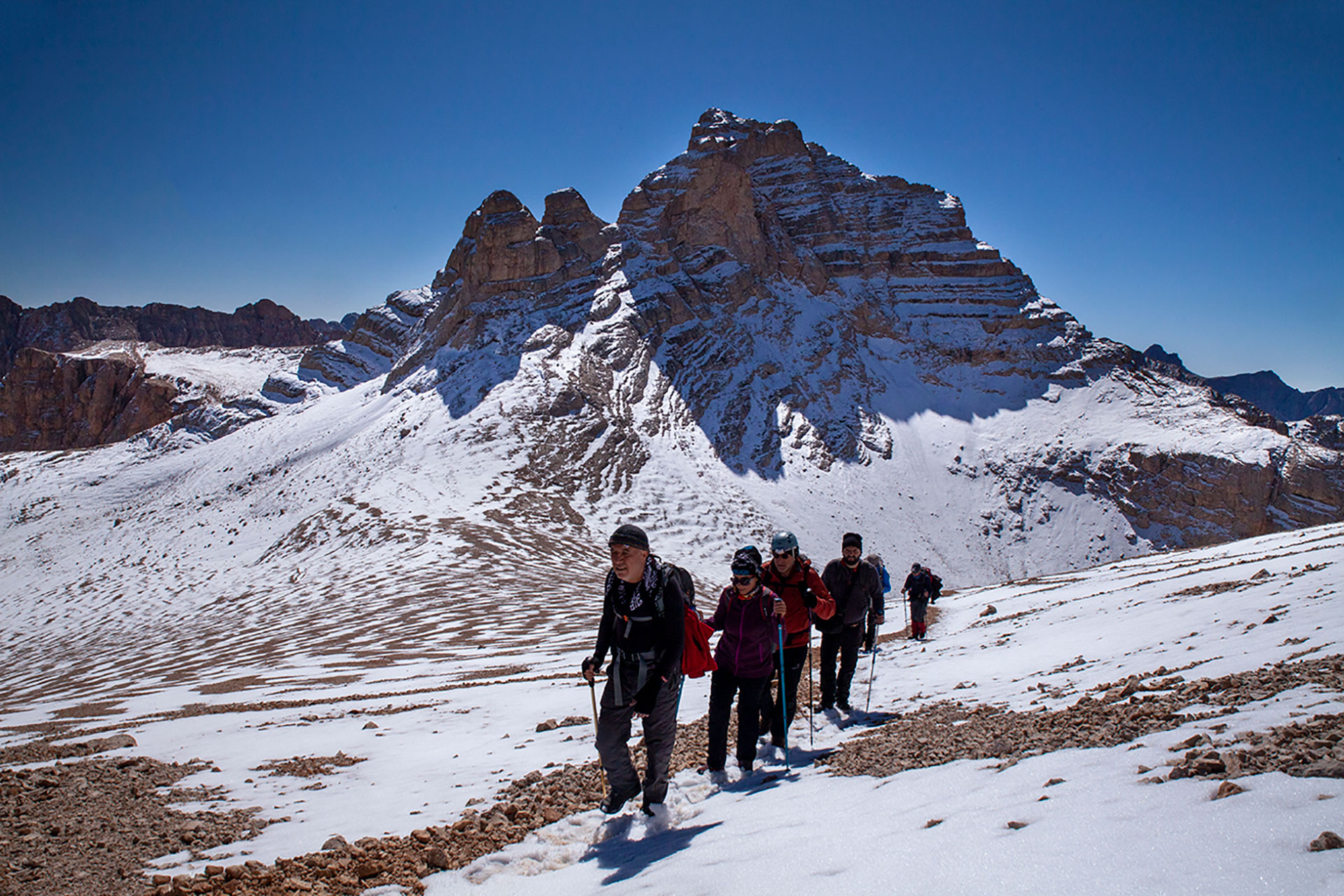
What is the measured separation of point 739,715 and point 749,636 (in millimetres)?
737

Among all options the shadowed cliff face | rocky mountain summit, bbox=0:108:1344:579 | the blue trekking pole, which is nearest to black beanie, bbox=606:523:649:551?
the blue trekking pole

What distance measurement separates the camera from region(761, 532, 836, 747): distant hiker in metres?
7.43

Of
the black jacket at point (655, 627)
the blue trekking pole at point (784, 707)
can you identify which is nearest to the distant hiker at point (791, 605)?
the blue trekking pole at point (784, 707)

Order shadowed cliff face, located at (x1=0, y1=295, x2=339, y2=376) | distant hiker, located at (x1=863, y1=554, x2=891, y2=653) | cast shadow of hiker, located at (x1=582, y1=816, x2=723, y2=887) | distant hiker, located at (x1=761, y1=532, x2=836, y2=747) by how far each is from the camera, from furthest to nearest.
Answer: shadowed cliff face, located at (x1=0, y1=295, x2=339, y2=376), distant hiker, located at (x1=863, y1=554, x2=891, y2=653), distant hiker, located at (x1=761, y1=532, x2=836, y2=747), cast shadow of hiker, located at (x1=582, y1=816, x2=723, y2=887)

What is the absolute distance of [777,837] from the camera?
4039 mm

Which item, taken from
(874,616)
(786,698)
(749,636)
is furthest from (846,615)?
(749,636)

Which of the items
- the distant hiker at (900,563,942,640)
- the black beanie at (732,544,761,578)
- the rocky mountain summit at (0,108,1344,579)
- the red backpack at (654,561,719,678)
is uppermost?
the rocky mountain summit at (0,108,1344,579)

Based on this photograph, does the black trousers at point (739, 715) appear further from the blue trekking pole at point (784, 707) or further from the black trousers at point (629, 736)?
the black trousers at point (629, 736)

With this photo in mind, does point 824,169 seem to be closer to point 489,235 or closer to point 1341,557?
point 489,235

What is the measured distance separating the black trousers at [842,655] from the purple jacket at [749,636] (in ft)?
7.40

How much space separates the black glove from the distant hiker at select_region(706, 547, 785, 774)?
1.16 metres

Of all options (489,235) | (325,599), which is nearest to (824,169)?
(489,235)

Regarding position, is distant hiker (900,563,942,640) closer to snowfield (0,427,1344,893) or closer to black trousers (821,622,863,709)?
snowfield (0,427,1344,893)

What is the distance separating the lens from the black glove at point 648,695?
18.1 feet
